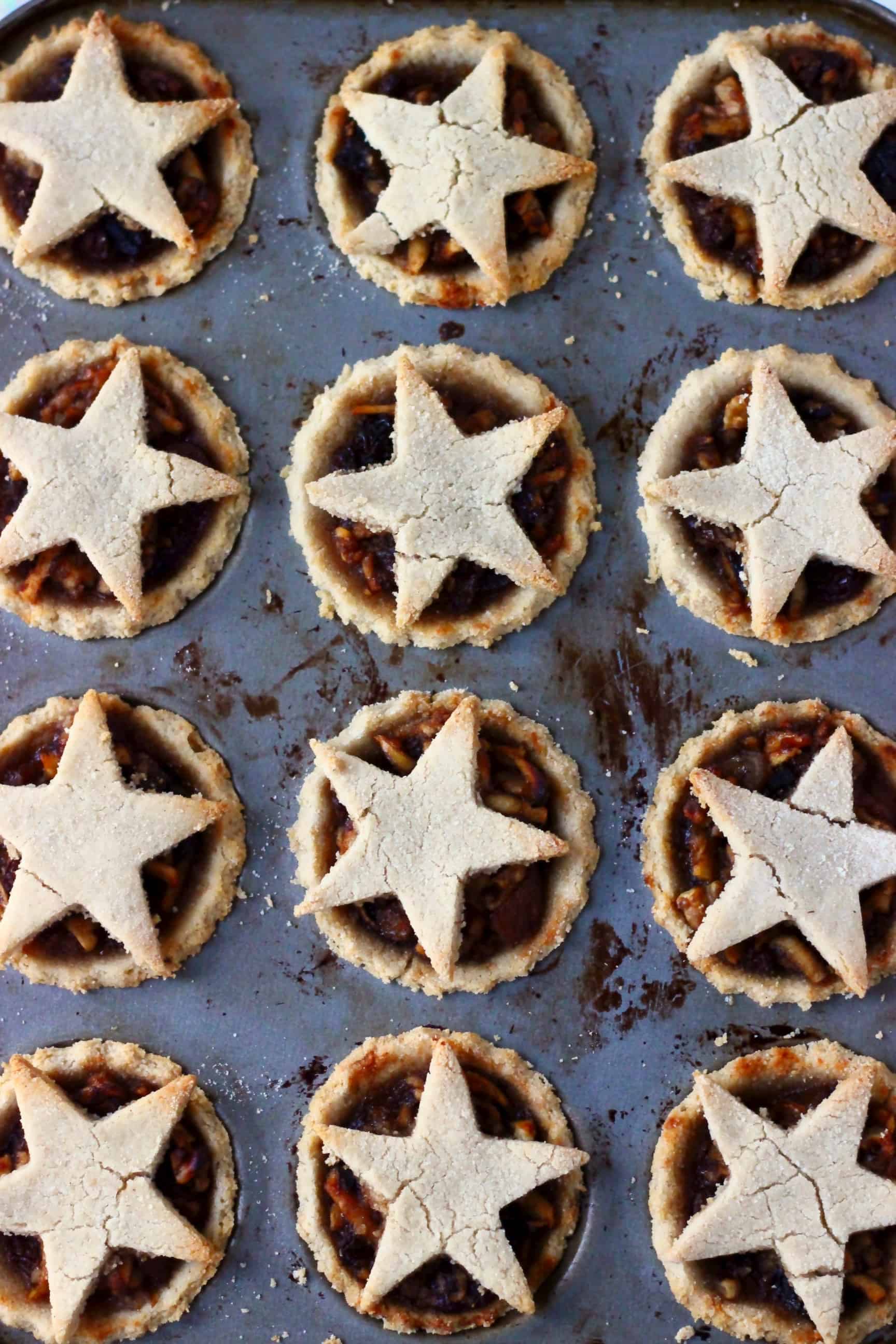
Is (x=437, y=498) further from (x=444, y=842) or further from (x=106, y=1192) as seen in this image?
(x=106, y=1192)

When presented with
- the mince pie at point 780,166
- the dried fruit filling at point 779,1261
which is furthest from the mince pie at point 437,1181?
the mince pie at point 780,166

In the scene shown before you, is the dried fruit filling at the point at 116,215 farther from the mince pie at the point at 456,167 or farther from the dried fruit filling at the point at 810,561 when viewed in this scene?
the dried fruit filling at the point at 810,561

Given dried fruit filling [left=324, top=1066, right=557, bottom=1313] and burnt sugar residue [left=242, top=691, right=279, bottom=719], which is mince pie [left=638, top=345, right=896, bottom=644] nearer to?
burnt sugar residue [left=242, top=691, right=279, bottom=719]

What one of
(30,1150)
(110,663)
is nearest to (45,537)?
(110,663)

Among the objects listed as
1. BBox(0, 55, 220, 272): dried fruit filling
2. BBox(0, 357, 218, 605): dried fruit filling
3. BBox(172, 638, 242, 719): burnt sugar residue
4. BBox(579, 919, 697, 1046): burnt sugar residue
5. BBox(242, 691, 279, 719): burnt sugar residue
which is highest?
BBox(0, 55, 220, 272): dried fruit filling

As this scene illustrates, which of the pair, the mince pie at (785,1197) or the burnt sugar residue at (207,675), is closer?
the mince pie at (785,1197)

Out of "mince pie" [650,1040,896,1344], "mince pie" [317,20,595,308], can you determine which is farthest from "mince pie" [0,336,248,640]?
"mince pie" [650,1040,896,1344]

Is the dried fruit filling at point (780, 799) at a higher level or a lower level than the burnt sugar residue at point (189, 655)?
lower
